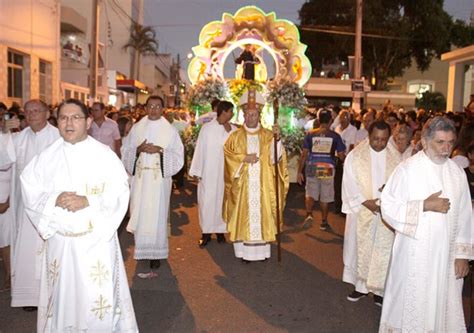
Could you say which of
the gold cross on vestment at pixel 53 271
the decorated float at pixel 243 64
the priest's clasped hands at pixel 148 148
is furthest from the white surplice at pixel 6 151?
the decorated float at pixel 243 64

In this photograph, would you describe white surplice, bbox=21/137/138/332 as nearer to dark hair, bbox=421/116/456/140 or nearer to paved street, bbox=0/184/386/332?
paved street, bbox=0/184/386/332

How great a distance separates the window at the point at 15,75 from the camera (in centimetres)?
1872

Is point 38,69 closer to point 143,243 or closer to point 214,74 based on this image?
point 214,74

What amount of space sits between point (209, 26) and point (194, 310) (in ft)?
33.9

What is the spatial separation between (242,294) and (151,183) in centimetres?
196

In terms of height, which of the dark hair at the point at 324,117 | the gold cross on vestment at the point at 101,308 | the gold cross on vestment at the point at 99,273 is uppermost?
the dark hair at the point at 324,117

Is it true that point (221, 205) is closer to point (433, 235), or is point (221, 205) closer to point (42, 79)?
point (433, 235)

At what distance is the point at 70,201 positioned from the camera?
4.07 m

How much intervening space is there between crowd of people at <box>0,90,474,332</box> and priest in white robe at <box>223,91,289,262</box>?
1 cm

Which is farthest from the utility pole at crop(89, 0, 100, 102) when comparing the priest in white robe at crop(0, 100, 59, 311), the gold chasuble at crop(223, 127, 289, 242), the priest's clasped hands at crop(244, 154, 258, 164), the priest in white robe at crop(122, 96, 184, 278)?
the priest in white robe at crop(0, 100, 59, 311)

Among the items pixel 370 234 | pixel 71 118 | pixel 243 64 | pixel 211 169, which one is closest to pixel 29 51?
pixel 243 64

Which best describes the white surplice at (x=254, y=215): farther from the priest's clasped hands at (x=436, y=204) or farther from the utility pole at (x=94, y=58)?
the utility pole at (x=94, y=58)

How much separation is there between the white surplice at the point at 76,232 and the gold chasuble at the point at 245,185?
11.8ft

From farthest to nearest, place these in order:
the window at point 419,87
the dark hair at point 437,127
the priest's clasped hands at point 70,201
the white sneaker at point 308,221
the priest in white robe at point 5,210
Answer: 1. the window at point 419,87
2. the white sneaker at point 308,221
3. the priest in white robe at point 5,210
4. the dark hair at point 437,127
5. the priest's clasped hands at point 70,201
